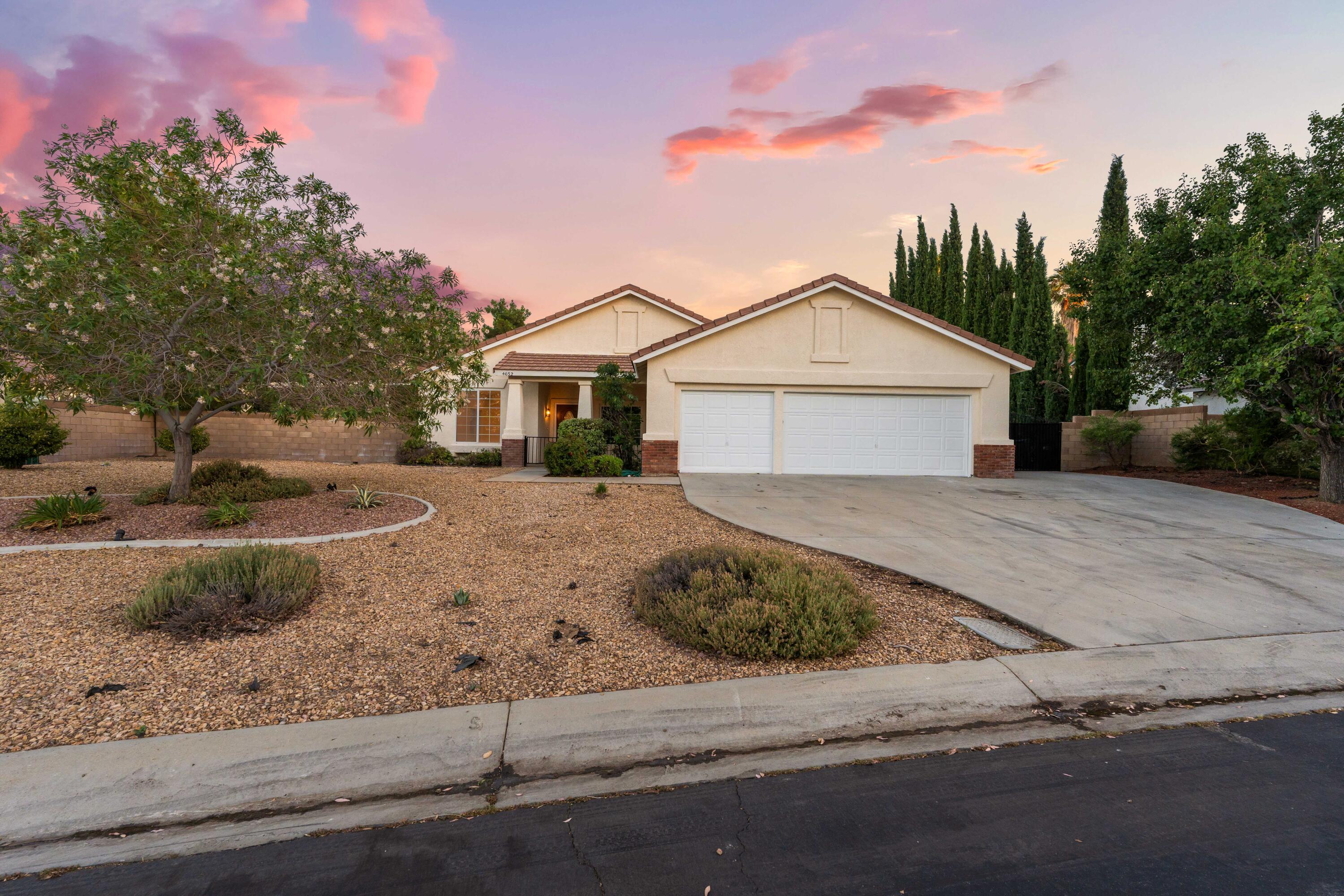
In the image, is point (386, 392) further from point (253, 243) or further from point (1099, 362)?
point (1099, 362)

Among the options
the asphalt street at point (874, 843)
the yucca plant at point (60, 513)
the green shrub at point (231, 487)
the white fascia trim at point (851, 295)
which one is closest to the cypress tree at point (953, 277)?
the white fascia trim at point (851, 295)

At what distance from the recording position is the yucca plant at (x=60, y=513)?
7270 mm

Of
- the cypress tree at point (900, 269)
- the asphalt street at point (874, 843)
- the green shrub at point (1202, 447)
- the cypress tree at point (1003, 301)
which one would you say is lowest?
the asphalt street at point (874, 843)

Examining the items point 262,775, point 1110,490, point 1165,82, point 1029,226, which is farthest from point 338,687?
point 1029,226

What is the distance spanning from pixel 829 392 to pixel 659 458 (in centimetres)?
473

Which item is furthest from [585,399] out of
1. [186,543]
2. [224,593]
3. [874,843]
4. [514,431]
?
[874,843]

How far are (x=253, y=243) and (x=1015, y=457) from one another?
64.0ft

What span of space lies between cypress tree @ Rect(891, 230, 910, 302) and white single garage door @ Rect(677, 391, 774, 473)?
23.5m

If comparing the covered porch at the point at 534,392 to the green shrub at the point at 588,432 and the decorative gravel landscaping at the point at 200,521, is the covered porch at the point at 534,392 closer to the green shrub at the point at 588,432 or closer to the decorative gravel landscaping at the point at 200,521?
the green shrub at the point at 588,432

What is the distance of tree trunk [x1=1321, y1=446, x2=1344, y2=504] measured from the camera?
1165 centimetres

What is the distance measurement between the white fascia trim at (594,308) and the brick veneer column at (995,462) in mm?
9459

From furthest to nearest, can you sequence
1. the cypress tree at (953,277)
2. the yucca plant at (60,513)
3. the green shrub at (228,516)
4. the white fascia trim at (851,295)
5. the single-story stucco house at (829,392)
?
the cypress tree at (953,277) → the single-story stucco house at (829,392) → the white fascia trim at (851,295) → the green shrub at (228,516) → the yucca plant at (60,513)

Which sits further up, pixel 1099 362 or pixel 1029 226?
pixel 1029 226

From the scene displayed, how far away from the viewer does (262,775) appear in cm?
318
